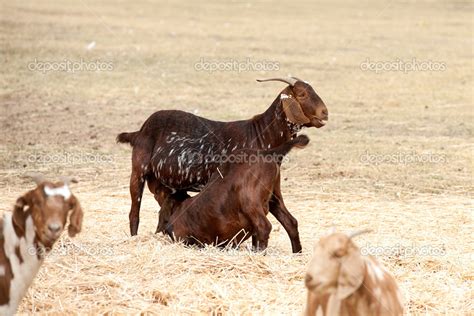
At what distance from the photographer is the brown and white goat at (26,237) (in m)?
6.02

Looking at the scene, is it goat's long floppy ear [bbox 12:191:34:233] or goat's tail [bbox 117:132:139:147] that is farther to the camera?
goat's tail [bbox 117:132:139:147]

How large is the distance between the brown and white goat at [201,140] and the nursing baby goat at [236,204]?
1.03 feet

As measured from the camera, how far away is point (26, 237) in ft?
20.5

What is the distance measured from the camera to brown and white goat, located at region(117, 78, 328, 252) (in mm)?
9078

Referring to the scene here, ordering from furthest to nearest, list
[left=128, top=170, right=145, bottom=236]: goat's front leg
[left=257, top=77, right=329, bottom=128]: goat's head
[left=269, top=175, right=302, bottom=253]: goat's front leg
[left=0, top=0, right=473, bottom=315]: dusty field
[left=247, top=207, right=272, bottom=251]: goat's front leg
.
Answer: [left=128, top=170, right=145, bottom=236]: goat's front leg
[left=257, top=77, right=329, bottom=128]: goat's head
[left=269, top=175, right=302, bottom=253]: goat's front leg
[left=247, top=207, right=272, bottom=251]: goat's front leg
[left=0, top=0, right=473, bottom=315]: dusty field

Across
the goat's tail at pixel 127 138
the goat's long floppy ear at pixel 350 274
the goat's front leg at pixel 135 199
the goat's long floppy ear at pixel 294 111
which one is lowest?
the goat's front leg at pixel 135 199

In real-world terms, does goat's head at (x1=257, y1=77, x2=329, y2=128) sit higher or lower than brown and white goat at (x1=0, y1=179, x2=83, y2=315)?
higher

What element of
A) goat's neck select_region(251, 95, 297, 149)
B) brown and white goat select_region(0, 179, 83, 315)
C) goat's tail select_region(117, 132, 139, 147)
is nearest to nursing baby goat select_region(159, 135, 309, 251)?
goat's neck select_region(251, 95, 297, 149)

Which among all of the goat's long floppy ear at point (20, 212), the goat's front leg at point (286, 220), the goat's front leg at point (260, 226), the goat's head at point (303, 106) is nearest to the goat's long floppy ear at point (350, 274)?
the goat's long floppy ear at point (20, 212)

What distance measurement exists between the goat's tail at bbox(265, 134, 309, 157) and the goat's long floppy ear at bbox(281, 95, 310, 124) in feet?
2.10

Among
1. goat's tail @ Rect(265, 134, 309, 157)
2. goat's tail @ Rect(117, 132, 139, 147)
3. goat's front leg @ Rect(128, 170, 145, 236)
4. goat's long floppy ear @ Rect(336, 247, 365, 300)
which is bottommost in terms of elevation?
goat's front leg @ Rect(128, 170, 145, 236)

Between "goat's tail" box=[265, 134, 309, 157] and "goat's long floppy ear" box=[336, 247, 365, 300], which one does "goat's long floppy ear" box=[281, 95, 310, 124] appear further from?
"goat's long floppy ear" box=[336, 247, 365, 300]

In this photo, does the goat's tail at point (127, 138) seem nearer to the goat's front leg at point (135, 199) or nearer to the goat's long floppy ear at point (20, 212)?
the goat's front leg at point (135, 199)

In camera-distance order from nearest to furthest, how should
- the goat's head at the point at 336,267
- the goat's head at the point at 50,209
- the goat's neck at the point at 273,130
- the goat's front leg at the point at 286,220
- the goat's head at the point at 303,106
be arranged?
1. the goat's head at the point at 336,267
2. the goat's head at the point at 50,209
3. the goat's front leg at the point at 286,220
4. the goat's head at the point at 303,106
5. the goat's neck at the point at 273,130
